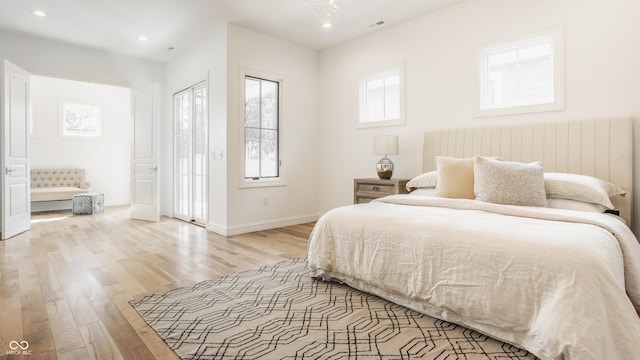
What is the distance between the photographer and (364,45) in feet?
15.5

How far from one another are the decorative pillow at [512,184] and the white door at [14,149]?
5.32m

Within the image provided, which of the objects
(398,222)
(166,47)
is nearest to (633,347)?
(398,222)

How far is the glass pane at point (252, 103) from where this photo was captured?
4.61 metres

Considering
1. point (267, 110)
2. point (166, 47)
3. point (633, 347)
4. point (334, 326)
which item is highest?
point (166, 47)

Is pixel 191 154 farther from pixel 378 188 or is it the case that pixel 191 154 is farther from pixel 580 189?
pixel 580 189

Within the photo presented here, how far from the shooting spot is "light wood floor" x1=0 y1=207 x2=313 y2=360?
173 cm

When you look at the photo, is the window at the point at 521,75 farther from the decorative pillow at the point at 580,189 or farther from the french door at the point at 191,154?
the french door at the point at 191,154

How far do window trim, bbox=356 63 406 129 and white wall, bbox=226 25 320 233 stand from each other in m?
0.86

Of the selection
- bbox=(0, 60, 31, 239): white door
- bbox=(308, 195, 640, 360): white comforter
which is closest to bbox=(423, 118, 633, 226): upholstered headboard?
bbox=(308, 195, 640, 360): white comforter

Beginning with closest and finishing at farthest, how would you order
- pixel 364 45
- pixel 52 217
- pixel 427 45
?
pixel 427 45
pixel 364 45
pixel 52 217

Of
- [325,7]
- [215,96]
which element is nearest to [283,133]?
[215,96]

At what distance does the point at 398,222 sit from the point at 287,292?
3.10 feet

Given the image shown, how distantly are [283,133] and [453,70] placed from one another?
8.01 ft

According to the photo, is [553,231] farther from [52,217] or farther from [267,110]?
[52,217]
